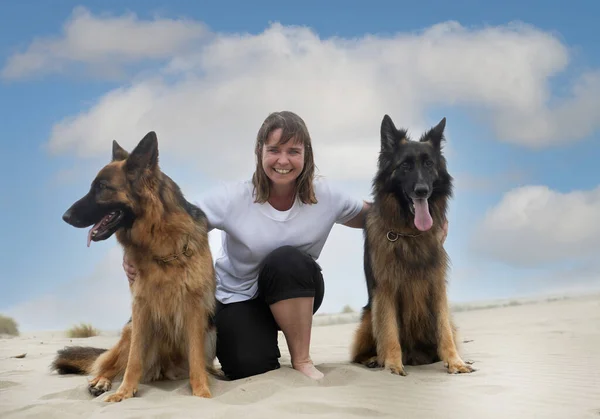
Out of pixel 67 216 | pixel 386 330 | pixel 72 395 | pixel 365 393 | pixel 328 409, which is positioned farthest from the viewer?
pixel 386 330

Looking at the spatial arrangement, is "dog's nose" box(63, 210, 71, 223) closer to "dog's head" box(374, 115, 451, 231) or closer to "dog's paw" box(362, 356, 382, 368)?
"dog's head" box(374, 115, 451, 231)

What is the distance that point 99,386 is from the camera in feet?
13.2

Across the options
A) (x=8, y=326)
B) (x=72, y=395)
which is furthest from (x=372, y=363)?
(x=8, y=326)

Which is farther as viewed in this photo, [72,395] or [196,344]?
[72,395]

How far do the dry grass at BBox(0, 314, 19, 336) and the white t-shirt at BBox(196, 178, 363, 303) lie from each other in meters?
8.34

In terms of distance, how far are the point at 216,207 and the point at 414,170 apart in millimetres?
1591

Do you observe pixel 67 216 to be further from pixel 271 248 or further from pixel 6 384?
pixel 6 384

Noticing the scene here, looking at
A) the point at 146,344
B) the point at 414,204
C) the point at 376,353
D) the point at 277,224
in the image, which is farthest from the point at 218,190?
the point at 376,353

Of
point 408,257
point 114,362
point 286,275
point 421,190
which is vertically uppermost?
point 421,190

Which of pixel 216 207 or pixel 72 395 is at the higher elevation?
pixel 216 207

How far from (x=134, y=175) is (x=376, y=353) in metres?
Result: 2.51

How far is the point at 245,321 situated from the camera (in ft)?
14.8

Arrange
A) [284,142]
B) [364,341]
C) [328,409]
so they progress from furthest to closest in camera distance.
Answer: [364,341] < [284,142] < [328,409]

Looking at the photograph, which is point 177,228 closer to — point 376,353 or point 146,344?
point 146,344
